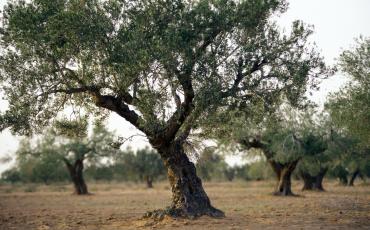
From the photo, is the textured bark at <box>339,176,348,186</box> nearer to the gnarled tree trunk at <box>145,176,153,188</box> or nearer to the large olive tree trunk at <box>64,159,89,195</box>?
the gnarled tree trunk at <box>145,176,153,188</box>

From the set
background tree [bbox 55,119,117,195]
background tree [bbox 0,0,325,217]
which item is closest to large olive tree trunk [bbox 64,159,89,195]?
background tree [bbox 55,119,117,195]

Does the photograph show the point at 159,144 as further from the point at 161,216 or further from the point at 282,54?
the point at 282,54

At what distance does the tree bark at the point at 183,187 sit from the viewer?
21794 millimetres

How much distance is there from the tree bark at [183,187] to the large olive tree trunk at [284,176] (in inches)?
960

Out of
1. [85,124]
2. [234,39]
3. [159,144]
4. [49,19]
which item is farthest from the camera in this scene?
[85,124]

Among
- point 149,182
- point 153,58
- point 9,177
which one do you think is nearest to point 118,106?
point 153,58

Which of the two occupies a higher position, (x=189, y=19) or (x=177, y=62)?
(x=189, y=19)

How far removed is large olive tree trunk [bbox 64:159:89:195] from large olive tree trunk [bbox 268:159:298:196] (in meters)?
21.6

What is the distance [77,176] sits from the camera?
56750 millimetres

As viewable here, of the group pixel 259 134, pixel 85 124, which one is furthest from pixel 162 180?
pixel 85 124

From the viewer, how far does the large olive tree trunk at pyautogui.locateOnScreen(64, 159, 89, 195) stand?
55.4 metres

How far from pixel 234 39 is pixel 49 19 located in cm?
724

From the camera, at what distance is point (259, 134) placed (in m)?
43.5

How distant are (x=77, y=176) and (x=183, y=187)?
1455 inches
